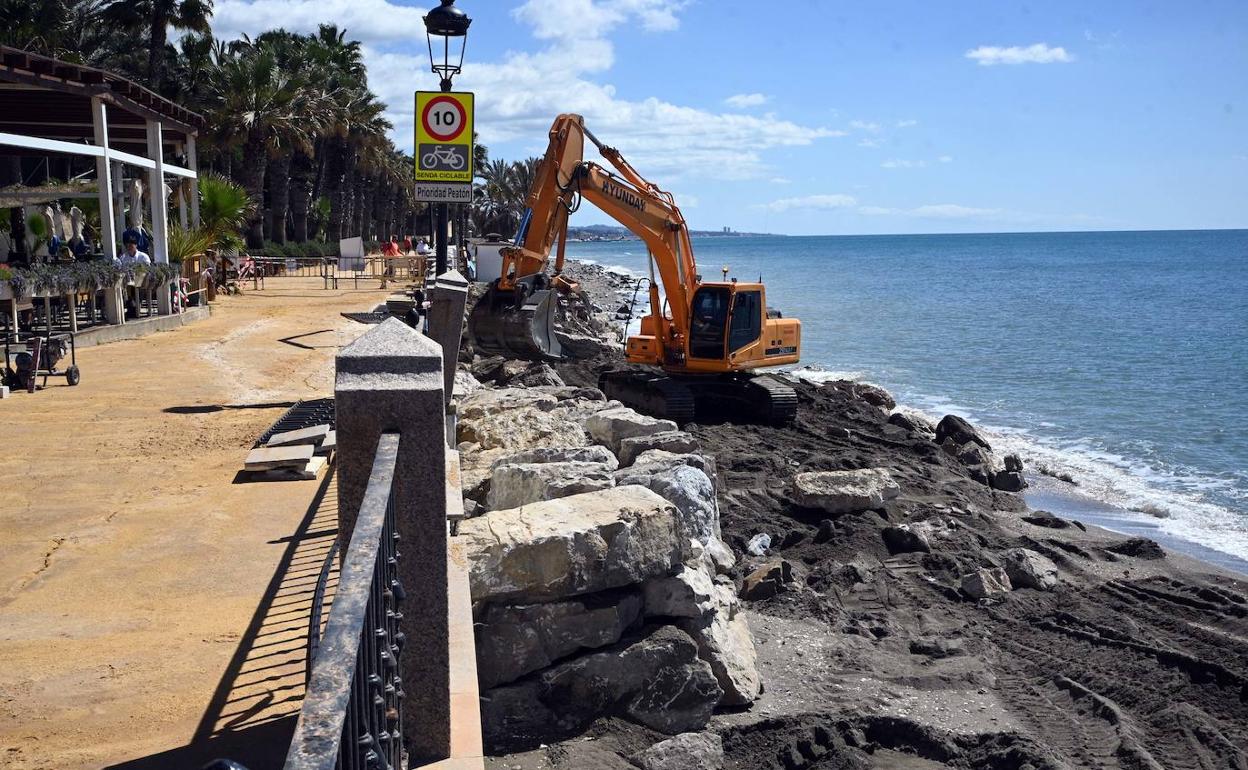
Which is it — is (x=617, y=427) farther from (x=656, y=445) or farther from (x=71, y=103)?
(x=71, y=103)

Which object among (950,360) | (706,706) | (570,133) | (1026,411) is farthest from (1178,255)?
(706,706)

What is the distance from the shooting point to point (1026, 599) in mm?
10797

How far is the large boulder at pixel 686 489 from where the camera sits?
8969mm

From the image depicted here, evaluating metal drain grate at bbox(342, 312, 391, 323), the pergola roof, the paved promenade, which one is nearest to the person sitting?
the pergola roof

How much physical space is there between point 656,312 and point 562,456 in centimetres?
971

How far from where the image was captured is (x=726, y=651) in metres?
7.61

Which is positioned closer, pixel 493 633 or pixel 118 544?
pixel 493 633

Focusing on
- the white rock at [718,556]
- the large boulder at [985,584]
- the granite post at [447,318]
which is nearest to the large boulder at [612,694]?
the white rock at [718,556]

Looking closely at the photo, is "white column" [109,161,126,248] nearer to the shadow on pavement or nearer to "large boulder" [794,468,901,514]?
"large boulder" [794,468,901,514]

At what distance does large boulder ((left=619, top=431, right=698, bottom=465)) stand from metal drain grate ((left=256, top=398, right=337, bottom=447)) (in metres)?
2.99

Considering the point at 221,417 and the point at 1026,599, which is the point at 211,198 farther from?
the point at 1026,599

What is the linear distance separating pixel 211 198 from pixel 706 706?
82.1ft

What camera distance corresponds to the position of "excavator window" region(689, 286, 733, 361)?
18.4m

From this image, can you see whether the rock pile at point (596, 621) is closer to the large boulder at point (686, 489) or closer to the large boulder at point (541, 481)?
the large boulder at point (541, 481)
